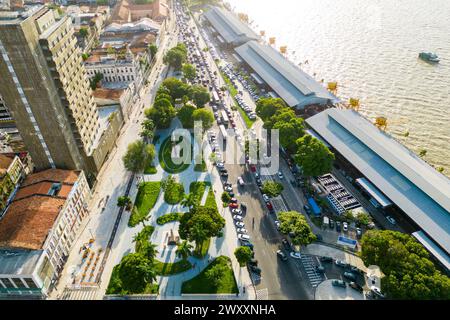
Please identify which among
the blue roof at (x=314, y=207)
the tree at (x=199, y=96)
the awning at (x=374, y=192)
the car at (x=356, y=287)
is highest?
the tree at (x=199, y=96)

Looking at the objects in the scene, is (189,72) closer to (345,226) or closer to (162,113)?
(162,113)

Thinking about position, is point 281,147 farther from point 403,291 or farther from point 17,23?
point 17,23

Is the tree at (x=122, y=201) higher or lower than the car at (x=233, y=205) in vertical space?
higher

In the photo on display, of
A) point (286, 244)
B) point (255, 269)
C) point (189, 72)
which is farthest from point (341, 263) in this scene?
point (189, 72)

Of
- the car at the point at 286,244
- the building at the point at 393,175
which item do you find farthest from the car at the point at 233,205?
the building at the point at 393,175

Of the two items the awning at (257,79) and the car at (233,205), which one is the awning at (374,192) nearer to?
the car at (233,205)

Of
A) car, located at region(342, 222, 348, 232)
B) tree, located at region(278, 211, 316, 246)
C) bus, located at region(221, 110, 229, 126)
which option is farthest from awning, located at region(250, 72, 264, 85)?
tree, located at region(278, 211, 316, 246)
